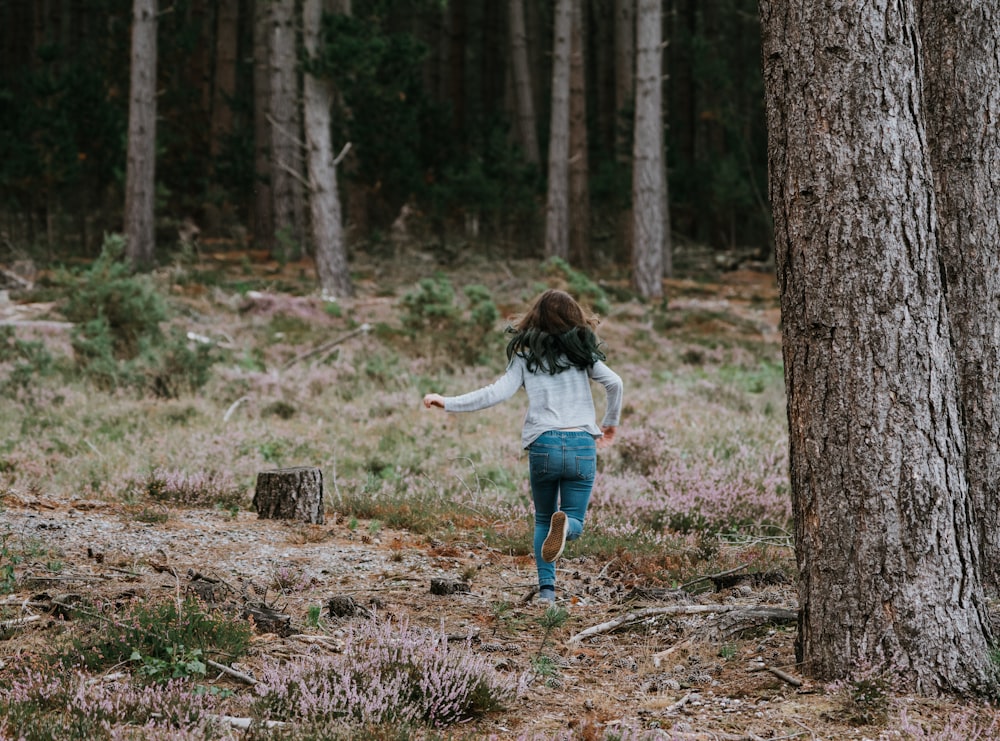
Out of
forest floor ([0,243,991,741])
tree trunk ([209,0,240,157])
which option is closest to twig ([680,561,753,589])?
forest floor ([0,243,991,741])

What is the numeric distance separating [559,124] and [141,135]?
369 inches

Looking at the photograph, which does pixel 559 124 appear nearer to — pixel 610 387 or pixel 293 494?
pixel 293 494

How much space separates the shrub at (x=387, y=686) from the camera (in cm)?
340

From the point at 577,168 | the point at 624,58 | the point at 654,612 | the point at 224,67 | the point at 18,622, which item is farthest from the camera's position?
the point at 224,67

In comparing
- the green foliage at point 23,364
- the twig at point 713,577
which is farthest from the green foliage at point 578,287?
the twig at point 713,577

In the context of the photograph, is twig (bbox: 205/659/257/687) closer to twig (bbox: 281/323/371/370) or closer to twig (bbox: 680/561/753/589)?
twig (bbox: 680/561/753/589)

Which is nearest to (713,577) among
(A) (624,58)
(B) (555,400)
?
(B) (555,400)

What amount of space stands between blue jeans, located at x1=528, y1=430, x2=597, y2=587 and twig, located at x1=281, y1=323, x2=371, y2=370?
26.0ft

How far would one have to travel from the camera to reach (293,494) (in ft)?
22.4

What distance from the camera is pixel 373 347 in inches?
554

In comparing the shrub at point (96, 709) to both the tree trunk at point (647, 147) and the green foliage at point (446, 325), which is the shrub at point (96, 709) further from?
the tree trunk at point (647, 147)

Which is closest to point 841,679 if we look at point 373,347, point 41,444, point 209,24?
point 41,444

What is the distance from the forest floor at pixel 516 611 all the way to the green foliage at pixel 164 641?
0.12m

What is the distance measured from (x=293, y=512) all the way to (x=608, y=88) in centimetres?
3182
